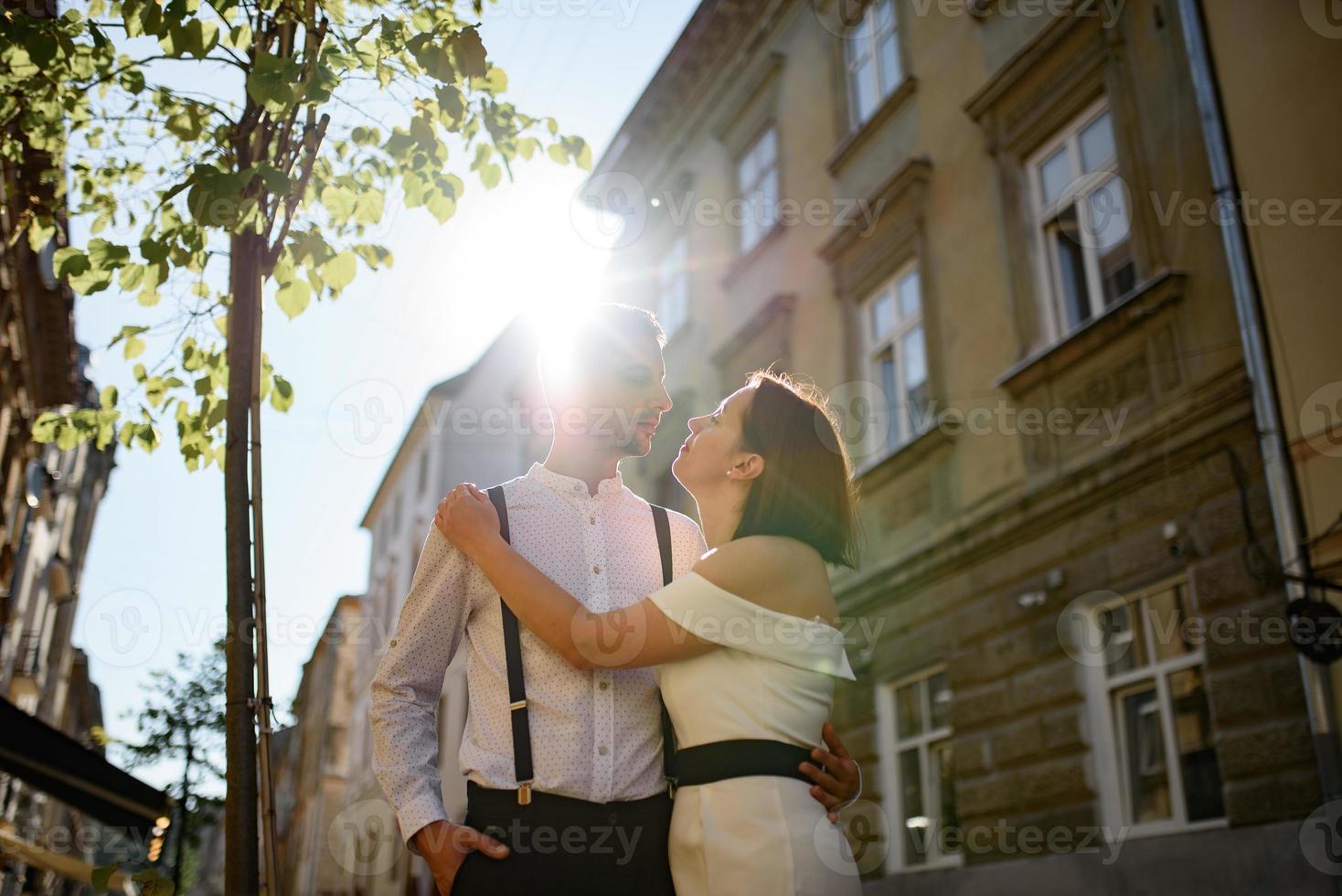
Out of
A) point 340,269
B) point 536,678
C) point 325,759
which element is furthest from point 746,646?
point 325,759

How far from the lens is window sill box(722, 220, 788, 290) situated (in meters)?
15.1

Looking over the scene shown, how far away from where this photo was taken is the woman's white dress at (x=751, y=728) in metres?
2.38

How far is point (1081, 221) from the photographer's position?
9.70 metres

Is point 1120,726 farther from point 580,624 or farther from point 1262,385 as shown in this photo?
point 580,624

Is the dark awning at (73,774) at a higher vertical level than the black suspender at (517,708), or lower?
higher

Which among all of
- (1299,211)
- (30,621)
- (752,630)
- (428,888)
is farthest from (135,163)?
(428,888)

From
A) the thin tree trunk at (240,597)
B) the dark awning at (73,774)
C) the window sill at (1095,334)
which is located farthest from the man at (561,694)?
the dark awning at (73,774)

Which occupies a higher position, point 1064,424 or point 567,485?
point 1064,424

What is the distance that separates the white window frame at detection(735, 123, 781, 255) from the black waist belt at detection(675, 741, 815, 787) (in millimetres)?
13012

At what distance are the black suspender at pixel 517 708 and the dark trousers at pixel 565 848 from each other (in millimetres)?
31

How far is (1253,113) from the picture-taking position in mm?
7832

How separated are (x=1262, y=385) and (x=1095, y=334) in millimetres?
1776

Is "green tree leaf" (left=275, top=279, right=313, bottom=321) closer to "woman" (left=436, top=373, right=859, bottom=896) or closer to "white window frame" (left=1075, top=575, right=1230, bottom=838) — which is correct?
"woman" (left=436, top=373, right=859, bottom=896)

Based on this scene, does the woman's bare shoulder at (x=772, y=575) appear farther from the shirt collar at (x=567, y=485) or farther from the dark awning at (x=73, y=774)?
the dark awning at (x=73, y=774)
